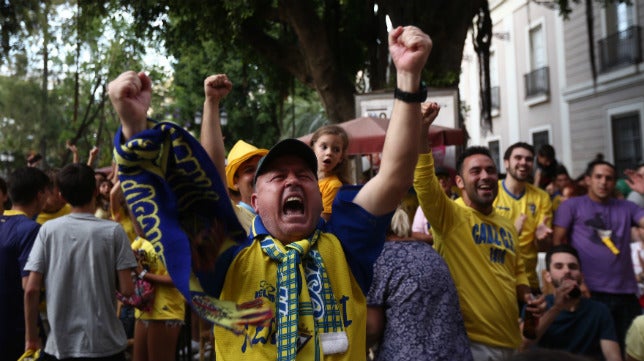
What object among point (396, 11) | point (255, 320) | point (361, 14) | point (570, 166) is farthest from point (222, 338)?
point (570, 166)

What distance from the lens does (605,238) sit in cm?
611

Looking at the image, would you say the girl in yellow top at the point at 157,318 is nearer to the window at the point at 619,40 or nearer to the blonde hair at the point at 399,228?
the blonde hair at the point at 399,228

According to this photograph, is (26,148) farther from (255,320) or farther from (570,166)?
(255,320)

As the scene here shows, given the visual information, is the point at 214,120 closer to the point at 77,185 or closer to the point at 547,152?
the point at 77,185

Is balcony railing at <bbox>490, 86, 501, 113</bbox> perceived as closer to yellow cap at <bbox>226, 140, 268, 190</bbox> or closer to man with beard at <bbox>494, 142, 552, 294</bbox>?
man with beard at <bbox>494, 142, 552, 294</bbox>

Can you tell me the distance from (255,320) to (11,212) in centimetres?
348

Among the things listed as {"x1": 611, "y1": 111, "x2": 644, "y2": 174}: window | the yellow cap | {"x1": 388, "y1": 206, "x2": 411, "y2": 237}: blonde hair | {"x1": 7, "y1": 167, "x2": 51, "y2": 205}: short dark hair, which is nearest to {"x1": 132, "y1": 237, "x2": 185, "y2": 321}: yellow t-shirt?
{"x1": 7, "y1": 167, "x2": 51, "y2": 205}: short dark hair

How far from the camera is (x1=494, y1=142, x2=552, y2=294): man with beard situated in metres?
6.23

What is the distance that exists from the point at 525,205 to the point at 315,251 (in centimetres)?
433

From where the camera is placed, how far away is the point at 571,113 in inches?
842

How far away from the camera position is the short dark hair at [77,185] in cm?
449

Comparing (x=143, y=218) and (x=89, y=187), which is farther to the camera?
(x=89, y=187)

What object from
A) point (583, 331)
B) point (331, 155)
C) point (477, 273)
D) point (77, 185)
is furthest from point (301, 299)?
point (583, 331)

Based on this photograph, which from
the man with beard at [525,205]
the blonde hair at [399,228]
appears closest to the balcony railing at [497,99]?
the man with beard at [525,205]
